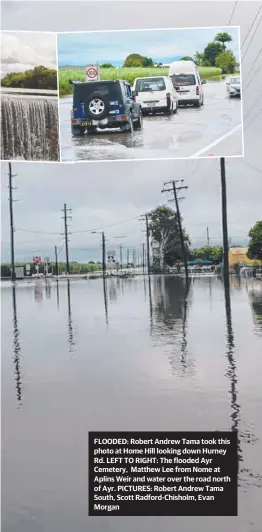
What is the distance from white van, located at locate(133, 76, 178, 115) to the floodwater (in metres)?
1.03

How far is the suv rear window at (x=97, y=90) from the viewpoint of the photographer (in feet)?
14.2

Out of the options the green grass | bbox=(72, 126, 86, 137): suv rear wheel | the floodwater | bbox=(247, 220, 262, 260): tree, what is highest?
the green grass

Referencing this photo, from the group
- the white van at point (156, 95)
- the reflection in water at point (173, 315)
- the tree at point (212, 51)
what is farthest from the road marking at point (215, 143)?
the reflection in water at point (173, 315)

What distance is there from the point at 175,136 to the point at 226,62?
1.71 feet

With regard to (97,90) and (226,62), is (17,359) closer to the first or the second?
(97,90)

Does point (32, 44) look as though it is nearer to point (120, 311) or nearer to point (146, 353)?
point (120, 311)

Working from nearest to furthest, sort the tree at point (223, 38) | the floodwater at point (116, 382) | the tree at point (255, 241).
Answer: the floodwater at point (116, 382)
the tree at point (223, 38)
the tree at point (255, 241)

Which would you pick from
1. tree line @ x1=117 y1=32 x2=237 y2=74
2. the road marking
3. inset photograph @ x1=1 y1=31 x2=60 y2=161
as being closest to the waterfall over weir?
inset photograph @ x1=1 y1=31 x2=60 y2=161

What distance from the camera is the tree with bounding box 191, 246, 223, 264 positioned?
14.4 feet

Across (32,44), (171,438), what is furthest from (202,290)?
(32,44)

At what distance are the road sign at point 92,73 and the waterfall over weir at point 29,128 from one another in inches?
9.4

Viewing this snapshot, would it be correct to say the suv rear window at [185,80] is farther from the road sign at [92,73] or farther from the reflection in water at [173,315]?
the reflection in water at [173,315]

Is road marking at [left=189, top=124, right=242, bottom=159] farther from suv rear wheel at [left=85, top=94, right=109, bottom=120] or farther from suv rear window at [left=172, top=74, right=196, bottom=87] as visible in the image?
suv rear wheel at [left=85, top=94, right=109, bottom=120]

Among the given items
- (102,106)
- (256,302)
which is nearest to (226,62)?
(102,106)
